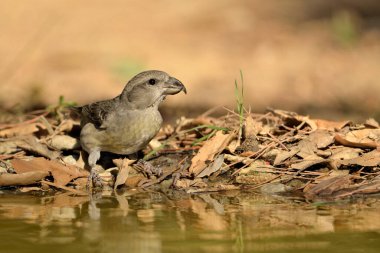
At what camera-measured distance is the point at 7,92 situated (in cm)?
1177

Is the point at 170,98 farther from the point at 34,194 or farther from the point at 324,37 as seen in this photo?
the point at 34,194

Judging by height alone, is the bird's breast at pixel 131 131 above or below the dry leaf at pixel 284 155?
above

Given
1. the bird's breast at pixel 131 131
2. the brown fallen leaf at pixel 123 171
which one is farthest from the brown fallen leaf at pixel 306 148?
the brown fallen leaf at pixel 123 171

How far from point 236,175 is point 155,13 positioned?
10.2 meters

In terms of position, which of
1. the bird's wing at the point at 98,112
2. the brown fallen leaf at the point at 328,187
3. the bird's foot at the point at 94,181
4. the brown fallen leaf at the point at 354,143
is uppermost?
the bird's wing at the point at 98,112

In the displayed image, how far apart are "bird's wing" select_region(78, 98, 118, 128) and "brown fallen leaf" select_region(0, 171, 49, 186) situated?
0.88 metres

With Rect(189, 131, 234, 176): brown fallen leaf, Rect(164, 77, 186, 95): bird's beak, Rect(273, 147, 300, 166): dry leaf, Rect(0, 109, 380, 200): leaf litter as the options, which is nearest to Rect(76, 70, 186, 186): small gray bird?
Rect(164, 77, 186, 95): bird's beak

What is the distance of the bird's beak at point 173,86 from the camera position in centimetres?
744

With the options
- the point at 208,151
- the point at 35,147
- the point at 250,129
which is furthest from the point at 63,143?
the point at 250,129

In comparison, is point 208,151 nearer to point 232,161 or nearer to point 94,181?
point 232,161

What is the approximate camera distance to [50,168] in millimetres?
6973

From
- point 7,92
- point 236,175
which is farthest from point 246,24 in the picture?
point 236,175

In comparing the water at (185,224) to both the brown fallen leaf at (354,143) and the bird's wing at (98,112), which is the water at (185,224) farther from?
the bird's wing at (98,112)

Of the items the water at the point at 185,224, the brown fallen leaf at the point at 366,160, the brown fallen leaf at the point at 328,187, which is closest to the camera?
the water at the point at 185,224
